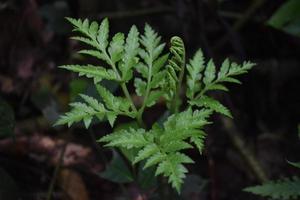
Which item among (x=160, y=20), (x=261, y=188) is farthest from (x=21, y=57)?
(x=261, y=188)

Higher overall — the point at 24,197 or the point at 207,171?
the point at 207,171

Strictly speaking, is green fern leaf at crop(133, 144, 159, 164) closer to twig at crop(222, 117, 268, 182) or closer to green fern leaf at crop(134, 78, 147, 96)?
green fern leaf at crop(134, 78, 147, 96)

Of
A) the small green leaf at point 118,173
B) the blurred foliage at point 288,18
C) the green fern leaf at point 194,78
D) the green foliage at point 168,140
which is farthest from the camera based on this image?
the blurred foliage at point 288,18

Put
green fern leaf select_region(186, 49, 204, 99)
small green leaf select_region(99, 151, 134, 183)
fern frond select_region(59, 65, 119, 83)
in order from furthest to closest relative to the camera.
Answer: small green leaf select_region(99, 151, 134, 183)
green fern leaf select_region(186, 49, 204, 99)
fern frond select_region(59, 65, 119, 83)

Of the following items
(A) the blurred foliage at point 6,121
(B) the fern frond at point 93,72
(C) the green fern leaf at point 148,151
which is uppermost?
(B) the fern frond at point 93,72

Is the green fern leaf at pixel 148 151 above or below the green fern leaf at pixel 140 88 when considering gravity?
below

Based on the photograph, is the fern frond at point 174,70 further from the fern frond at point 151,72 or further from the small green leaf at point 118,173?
Answer: the small green leaf at point 118,173

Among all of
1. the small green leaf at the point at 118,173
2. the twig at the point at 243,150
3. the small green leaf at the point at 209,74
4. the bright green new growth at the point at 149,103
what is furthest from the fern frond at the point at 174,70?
the twig at the point at 243,150

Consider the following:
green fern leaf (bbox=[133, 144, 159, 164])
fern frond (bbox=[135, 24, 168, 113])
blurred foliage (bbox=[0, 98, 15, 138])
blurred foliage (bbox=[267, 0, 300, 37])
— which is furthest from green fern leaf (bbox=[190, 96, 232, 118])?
blurred foliage (bbox=[267, 0, 300, 37])

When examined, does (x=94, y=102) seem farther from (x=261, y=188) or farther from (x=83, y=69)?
(x=261, y=188)
